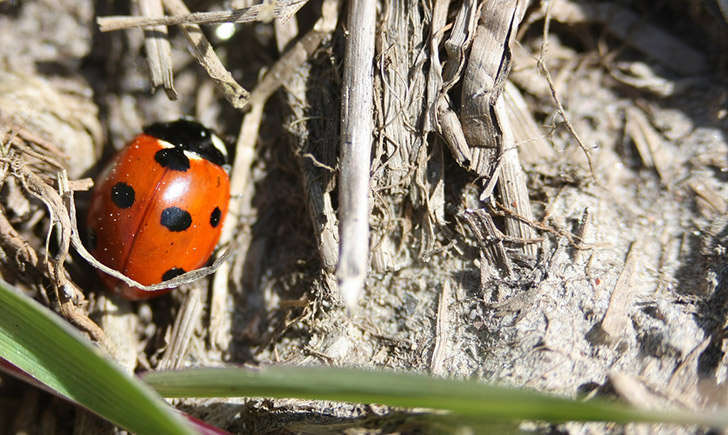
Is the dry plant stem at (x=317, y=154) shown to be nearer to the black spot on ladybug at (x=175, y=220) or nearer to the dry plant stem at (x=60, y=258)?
the black spot on ladybug at (x=175, y=220)

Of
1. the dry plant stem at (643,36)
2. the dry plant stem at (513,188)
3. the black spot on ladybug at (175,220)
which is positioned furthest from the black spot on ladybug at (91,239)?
the dry plant stem at (643,36)

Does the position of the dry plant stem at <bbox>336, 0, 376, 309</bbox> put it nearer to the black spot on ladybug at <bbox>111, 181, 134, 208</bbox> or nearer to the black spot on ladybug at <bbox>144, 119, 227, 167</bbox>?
the black spot on ladybug at <bbox>144, 119, 227, 167</bbox>

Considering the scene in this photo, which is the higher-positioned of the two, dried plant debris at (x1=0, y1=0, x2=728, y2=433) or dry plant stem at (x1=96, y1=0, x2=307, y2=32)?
dry plant stem at (x1=96, y1=0, x2=307, y2=32)

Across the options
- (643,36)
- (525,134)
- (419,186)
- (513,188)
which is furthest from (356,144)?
(643,36)

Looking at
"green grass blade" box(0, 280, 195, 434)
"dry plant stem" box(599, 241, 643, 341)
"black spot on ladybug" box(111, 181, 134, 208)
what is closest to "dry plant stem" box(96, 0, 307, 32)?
"black spot on ladybug" box(111, 181, 134, 208)

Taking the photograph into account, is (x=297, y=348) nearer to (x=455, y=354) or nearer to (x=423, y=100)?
(x=455, y=354)

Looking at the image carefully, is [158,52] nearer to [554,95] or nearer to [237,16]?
[237,16]

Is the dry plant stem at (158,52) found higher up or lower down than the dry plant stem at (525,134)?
higher up
